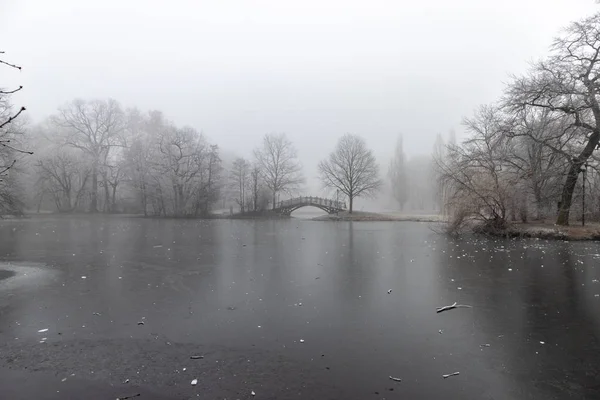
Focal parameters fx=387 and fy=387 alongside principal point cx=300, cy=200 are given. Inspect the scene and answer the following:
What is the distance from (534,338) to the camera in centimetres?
731

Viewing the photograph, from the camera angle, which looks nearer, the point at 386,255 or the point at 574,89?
the point at 386,255

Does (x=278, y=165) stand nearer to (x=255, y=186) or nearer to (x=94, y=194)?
(x=255, y=186)

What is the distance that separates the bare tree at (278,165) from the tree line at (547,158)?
34308 mm

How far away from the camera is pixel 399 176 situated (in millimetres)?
75250

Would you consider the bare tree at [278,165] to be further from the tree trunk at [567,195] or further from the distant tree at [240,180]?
the tree trunk at [567,195]

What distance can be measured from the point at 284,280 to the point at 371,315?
13.9 feet

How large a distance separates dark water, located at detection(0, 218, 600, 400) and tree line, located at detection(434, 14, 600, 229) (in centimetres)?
987

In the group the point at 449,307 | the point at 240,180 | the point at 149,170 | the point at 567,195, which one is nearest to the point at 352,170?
the point at 240,180

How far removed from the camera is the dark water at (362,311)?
5934 millimetres

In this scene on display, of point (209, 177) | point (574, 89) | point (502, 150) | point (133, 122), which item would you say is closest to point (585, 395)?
point (574, 89)

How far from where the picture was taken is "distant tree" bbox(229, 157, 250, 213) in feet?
196

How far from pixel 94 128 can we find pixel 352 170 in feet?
129

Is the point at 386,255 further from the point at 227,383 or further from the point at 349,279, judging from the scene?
the point at 227,383

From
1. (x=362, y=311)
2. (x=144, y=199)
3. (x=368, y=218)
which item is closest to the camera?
(x=362, y=311)
